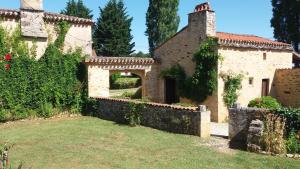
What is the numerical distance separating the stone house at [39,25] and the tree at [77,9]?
31349 mm

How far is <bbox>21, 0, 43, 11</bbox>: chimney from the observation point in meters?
17.5

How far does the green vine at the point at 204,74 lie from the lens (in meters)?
16.7

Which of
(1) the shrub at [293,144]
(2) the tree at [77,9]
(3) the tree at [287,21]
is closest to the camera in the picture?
(1) the shrub at [293,144]

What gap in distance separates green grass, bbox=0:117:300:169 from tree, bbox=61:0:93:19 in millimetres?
36915

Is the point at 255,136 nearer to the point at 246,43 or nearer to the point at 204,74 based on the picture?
the point at 204,74

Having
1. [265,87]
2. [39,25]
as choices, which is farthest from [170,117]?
[39,25]

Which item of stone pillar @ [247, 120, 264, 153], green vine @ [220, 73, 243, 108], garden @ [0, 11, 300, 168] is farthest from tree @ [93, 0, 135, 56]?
stone pillar @ [247, 120, 264, 153]

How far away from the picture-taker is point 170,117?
1366 cm

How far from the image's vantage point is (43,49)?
1817 cm

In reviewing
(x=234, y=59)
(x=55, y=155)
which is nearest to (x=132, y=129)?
(x=55, y=155)

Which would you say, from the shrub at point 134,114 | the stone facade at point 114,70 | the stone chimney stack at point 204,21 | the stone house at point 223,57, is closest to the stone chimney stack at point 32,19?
the stone facade at point 114,70

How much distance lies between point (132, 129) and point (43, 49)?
311 inches

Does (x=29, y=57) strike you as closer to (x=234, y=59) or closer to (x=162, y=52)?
(x=162, y=52)

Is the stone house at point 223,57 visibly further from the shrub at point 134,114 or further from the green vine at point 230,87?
the shrub at point 134,114
